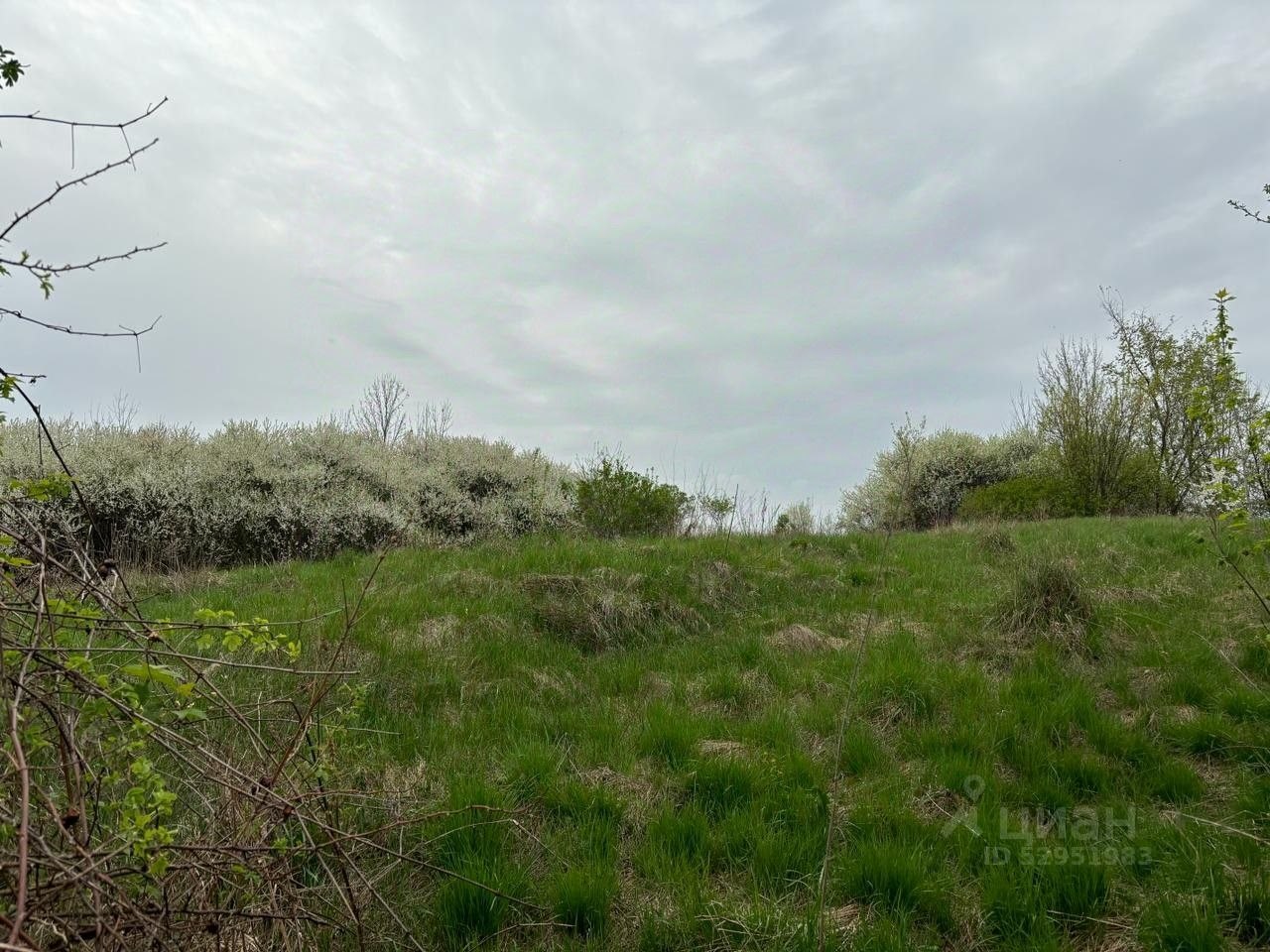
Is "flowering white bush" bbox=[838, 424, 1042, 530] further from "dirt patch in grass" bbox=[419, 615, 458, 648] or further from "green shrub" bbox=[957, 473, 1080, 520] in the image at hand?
"dirt patch in grass" bbox=[419, 615, 458, 648]

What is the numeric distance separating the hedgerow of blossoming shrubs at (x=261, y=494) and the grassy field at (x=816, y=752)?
13.7ft

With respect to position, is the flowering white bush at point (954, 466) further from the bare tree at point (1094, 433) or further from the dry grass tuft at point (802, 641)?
the dry grass tuft at point (802, 641)

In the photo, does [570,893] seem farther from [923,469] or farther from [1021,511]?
[923,469]

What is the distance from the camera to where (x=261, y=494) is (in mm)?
12266

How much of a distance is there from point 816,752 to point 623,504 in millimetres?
7973

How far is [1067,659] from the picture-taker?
218 inches

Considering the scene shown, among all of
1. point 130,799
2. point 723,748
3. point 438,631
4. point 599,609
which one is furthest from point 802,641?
point 130,799

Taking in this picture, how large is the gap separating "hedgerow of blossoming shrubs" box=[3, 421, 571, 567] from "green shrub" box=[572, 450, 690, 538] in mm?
1623

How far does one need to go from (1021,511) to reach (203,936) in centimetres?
2001

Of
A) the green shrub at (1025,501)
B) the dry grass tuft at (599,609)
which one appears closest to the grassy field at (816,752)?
the dry grass tuft at (599,609)

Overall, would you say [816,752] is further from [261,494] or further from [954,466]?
[954,466]

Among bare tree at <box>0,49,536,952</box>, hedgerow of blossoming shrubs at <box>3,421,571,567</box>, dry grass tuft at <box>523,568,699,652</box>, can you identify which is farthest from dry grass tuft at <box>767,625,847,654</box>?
hedgerow of blossoming shrubs at <box>3,421,571,567</box>

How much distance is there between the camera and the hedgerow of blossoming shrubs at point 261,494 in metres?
11.4

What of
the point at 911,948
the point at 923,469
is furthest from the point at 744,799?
the point at 923,469
